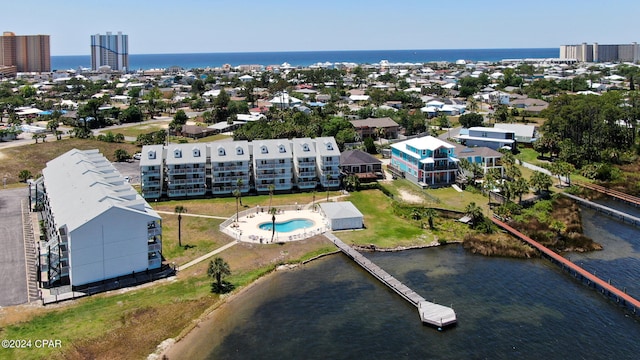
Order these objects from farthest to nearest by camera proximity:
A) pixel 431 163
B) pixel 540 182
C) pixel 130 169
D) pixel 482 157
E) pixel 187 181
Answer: pixel 130 169 → pixel 482 157 → pixel 431 163 → pixel 187 181 → pixel 540 182

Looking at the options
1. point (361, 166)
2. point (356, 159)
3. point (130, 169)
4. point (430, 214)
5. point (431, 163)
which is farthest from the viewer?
point (130, 169)

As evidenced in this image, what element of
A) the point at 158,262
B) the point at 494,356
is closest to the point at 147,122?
the point at 158,262

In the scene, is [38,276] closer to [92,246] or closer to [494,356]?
[92,246]

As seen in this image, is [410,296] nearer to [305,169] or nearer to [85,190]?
[85,190]

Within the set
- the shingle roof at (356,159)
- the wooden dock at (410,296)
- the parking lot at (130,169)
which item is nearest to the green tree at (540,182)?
the shingle roof at (356,159)

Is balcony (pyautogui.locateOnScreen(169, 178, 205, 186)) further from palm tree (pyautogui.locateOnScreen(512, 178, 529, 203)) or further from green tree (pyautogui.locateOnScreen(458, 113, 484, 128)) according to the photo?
green tree (pyautogui.locateOnScreen(458, 113, 484, 128))

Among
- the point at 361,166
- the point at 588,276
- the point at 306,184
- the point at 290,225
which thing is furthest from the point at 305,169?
the point at 588,276
